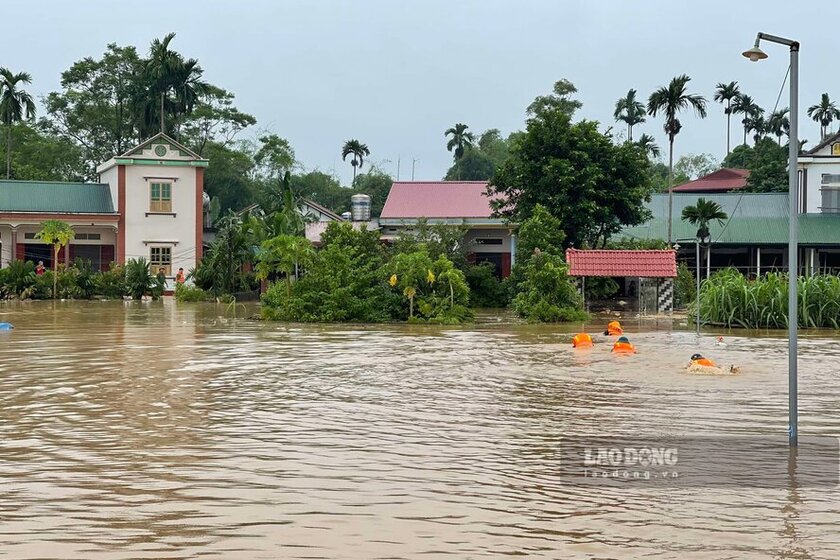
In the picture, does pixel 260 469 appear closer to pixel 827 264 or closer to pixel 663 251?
pixel 663 251

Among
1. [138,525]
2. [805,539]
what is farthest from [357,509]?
[805,539]

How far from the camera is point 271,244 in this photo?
35094 millimetres

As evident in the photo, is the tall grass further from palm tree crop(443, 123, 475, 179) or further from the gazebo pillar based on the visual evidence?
palm tree crop(443, 123, 475, 179)

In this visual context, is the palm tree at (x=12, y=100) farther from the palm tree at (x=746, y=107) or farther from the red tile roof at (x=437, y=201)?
the palm tree at (x=746, y=107)

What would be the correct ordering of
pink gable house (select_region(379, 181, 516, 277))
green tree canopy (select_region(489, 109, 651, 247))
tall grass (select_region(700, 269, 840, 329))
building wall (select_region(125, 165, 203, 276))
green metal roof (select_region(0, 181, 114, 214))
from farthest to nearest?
building wall (select_region(125, 165, 203, 276)), green metal roof (select_region(0, 181, 114, 214)), pink gable house (select_region(379, 181, 516, 277)), green tree canopy (select_region(489, 109, 651, 247)), tall grass (select_region(700, 269, 840, 329))

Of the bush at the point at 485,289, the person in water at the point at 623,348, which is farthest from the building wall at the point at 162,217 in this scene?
the person in water at the point at 623,348

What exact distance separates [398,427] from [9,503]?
5243mm

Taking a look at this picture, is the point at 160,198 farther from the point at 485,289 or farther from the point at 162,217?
the point at 485,289

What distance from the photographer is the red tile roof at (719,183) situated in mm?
72250

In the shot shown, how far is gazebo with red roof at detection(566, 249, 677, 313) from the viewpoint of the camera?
38969 mm

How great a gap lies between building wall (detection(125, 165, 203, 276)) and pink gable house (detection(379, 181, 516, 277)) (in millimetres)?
9576

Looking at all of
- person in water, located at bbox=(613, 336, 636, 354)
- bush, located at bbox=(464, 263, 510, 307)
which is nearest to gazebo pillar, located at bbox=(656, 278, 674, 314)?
bush, located at bbox=(464, 263, 510, 307)

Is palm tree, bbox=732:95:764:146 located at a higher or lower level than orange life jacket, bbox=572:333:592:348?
higher

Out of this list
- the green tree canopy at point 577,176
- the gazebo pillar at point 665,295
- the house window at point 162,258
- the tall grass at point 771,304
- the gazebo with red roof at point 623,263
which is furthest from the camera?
the house window at point 162,258
